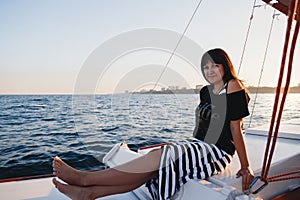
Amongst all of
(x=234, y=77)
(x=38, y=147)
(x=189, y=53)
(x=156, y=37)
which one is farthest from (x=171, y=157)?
(x=38, y=147)

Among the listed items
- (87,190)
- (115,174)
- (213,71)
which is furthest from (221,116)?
(87,190)

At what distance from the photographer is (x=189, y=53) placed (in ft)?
5.86

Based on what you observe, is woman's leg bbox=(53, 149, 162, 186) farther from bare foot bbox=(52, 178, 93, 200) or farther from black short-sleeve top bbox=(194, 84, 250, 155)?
black short-sleeve top bbox=(194, 84, 250, 155)

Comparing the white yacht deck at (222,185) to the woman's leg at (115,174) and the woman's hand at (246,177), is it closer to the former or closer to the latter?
the woman's hand at (246,177)

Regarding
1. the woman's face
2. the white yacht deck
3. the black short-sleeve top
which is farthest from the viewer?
the woman's face

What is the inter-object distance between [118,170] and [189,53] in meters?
1.00

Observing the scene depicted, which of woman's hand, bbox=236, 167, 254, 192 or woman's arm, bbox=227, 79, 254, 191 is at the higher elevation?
woman's arm, bbox=227, 79, 254, 191

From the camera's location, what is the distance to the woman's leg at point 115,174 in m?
1.11

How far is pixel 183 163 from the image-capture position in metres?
1.16

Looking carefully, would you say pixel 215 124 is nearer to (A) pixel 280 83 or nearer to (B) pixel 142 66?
(A) pixel 280 83

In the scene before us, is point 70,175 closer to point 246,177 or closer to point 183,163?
point 183,163

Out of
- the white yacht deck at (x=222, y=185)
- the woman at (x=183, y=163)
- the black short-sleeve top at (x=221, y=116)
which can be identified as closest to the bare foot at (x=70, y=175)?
the woman at (x=183, y=163)

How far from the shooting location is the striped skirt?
114cm

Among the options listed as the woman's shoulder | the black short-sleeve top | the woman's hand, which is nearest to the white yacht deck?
the woman's hand
